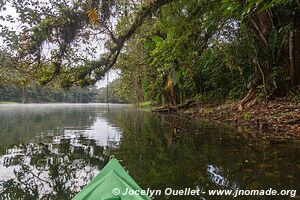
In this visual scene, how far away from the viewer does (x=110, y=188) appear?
2156 mm

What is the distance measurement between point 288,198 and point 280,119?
5.66 metres

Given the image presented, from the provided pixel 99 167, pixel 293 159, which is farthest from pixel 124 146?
pixel 293 159

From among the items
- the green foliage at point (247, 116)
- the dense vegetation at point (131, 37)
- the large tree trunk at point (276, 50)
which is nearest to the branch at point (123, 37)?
the dense vegetation at point (131, 37)

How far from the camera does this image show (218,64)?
56.8ft

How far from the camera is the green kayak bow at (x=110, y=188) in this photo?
2.01 meters

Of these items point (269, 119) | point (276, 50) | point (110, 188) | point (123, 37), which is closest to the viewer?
point (110, 188)

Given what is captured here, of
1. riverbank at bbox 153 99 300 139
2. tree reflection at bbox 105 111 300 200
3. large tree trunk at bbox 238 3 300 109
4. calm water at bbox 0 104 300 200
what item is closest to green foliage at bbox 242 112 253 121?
riverbank at bbox 153 99 300 139

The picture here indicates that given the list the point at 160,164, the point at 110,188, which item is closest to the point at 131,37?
the point at 160,164

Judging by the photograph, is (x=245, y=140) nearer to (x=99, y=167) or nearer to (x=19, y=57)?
(x=99, y=167)

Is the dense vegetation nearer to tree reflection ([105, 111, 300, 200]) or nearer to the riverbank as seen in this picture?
the riverbank

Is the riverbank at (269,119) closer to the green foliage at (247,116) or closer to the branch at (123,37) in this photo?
the green foliage at (247,116)

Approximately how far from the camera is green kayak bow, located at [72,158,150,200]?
6.60 feet

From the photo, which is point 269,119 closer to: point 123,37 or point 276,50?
point 276,50

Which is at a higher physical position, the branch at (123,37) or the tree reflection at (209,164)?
the branch at (123,37)
